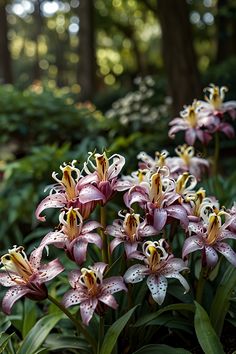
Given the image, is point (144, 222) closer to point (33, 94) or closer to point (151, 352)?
point (151, 352)

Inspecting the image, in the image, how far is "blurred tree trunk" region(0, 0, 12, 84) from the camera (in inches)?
416

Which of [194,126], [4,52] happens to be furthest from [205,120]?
[4,52]

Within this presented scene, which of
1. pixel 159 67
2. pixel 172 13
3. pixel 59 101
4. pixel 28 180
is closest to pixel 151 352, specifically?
pixel 28 180

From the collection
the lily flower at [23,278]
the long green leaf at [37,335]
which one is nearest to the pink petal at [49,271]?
the lily flower at [23,278]

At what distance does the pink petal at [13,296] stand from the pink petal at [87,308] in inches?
6.6

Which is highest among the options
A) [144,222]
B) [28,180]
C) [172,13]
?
[172,13]

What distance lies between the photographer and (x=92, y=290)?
1.44m

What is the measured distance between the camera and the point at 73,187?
5.14 feet

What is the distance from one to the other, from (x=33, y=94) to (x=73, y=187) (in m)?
4.65

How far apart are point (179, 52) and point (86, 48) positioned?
16.6 feet

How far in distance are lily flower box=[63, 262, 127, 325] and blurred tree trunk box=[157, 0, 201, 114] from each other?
356cm

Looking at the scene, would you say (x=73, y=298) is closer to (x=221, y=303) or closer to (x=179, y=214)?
(x=179, y=214)

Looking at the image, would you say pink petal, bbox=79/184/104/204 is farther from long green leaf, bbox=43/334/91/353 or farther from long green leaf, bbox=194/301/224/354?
long green leaf, bbox=43/334/91/353

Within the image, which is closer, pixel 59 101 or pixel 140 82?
pixel 59 101
